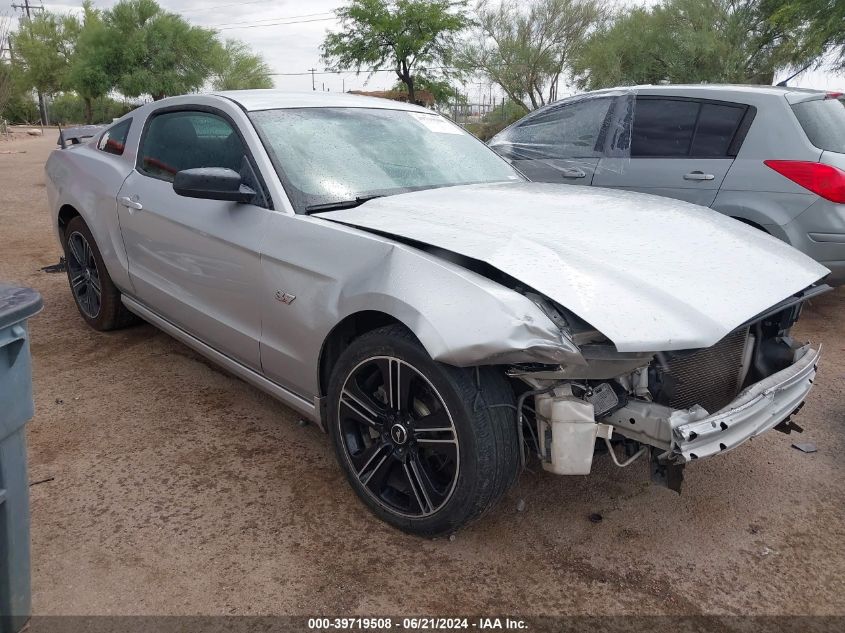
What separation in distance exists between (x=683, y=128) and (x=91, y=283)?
4487 millimetres

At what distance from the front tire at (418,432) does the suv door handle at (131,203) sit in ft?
6.31

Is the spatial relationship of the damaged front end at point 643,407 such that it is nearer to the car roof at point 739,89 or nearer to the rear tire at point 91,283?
the car roof at point 739,89

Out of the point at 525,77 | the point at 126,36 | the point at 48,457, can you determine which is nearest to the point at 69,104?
the point at 126,36

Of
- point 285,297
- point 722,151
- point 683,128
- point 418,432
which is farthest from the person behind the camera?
point 683,128

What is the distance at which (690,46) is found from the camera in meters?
22.0

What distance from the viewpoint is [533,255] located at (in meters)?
2.36

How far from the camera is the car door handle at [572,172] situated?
5.51 metres

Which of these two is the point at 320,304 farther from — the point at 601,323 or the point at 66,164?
the point at 66,164

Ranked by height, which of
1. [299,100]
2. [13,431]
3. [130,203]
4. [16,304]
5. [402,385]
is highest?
[299,100]

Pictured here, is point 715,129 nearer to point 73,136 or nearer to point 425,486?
point 425,486

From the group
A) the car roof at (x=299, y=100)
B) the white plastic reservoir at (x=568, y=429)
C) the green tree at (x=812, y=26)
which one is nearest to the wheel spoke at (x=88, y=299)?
the car roof at (x=299, y=100)

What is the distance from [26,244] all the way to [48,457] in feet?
18.9

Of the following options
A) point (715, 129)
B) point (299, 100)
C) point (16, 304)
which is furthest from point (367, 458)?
point (715, 129)

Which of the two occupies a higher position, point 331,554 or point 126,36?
point 126,36
